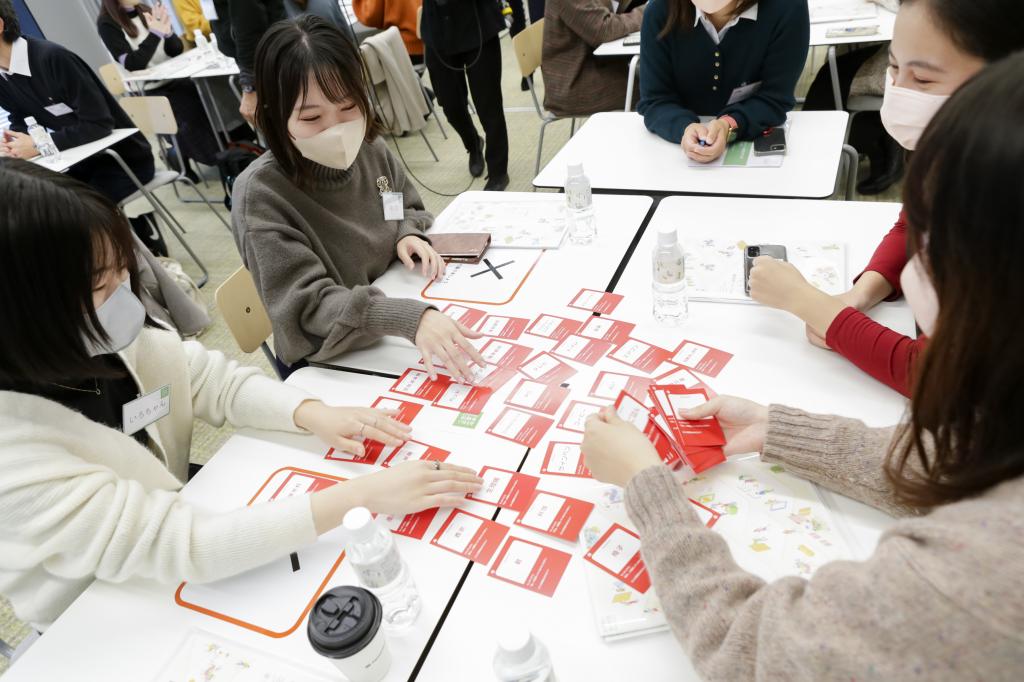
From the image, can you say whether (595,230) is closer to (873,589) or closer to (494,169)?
(873,589)

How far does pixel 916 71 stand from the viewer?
1245 mm

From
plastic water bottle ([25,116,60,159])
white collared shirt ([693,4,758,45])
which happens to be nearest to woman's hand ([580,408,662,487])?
white collared shirt ([693,4,758,45])

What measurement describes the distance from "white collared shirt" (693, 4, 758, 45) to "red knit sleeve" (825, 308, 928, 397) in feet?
4.33

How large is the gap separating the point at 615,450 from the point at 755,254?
72 cm

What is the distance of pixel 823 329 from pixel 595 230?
2.30 ft

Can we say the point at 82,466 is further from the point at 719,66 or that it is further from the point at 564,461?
the point at 719,66

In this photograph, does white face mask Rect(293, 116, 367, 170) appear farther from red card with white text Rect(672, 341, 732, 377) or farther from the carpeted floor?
the carpeted floor

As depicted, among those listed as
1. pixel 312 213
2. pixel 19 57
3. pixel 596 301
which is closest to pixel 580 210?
pixel 596 301

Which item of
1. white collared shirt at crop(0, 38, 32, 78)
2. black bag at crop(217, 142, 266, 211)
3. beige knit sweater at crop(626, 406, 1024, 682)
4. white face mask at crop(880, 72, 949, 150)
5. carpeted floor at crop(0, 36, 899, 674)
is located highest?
white collared shirt at crop(0, 38, 32, 78)

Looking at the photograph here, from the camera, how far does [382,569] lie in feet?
2.74

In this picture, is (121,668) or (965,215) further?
(121,668)

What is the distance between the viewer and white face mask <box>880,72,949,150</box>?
49.3 inches

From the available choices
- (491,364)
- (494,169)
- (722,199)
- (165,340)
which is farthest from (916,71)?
(494,169)

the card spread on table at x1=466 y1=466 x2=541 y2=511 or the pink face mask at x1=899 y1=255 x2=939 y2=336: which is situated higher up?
the pink face mask at x1=899 y1=255 x2=939 y2=336
